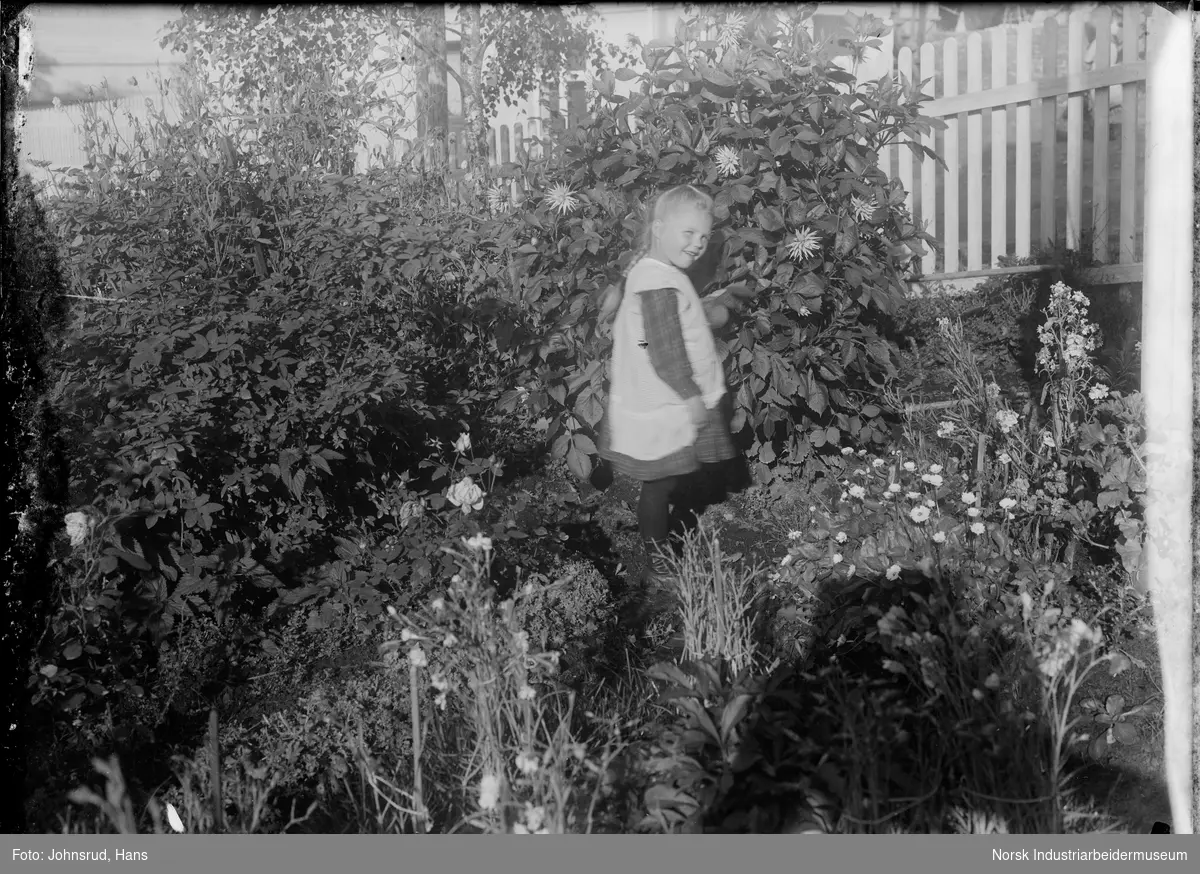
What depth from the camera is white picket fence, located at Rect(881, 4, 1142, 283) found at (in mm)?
3029

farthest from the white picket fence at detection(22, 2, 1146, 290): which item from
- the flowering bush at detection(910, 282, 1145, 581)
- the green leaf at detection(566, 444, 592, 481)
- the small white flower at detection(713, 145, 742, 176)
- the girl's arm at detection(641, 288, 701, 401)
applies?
the green leaf at detection(566, 444, 592, 481)

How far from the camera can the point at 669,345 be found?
9.10ft

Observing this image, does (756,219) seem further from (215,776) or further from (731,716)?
(215,776)

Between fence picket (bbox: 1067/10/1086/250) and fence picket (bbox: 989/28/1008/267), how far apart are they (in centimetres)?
20

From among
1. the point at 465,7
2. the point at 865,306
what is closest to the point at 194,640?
the point at 465,7

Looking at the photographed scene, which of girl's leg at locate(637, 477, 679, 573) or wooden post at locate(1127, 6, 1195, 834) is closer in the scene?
wooden post at locate(1127, 6, 1195, 834)

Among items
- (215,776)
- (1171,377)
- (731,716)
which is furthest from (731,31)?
(215,776)

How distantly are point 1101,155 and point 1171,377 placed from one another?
1065mm

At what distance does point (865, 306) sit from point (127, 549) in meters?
2.13

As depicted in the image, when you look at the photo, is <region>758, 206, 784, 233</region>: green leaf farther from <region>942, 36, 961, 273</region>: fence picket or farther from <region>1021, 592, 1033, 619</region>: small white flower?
<region>1021, 592, 1033, 619</region>: small white flower

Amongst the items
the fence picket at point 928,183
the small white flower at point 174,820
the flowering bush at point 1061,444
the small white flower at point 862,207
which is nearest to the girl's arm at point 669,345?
the small white flower at point 862,207

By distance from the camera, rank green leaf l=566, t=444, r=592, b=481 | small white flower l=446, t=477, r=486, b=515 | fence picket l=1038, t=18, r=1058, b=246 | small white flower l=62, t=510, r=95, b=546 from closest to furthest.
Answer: small white flower l=62, t=510, r=95, b=546 < small white flower l=446, t=477, r=486, b=515 < green leaf l=566, t=444, r=592, b=481 < fence picket l=1038, t=18, r=1058, b=246

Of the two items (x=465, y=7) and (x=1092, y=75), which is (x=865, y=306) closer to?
(x=1092, y=75)
